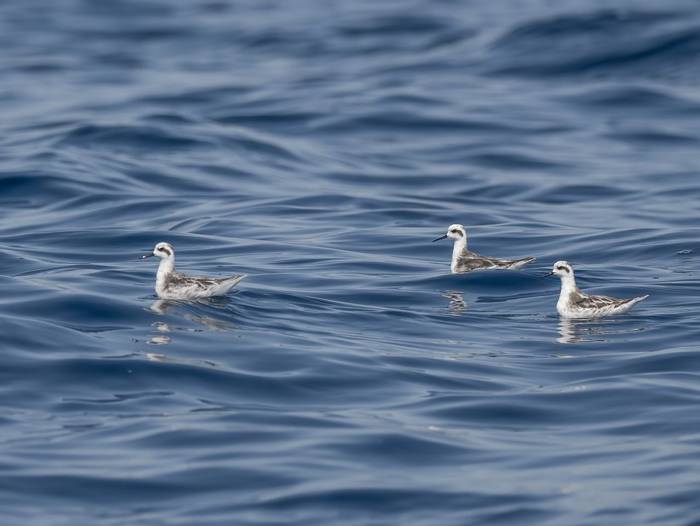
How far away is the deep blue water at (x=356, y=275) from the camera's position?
45.1ft

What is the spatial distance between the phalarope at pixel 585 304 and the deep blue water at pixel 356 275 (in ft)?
0.80

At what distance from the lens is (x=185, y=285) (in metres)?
20.1

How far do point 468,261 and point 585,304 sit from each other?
350 cm

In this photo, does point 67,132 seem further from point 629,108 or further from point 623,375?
point 623,375

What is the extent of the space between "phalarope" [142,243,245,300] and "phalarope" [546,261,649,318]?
4580 millimetres

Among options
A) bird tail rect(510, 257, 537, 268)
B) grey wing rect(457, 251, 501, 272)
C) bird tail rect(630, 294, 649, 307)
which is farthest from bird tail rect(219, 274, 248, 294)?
bird tail rect(630, 294, 649, 307)

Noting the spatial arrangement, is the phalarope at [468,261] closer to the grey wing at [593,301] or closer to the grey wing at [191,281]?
the grey wing at [593,301]

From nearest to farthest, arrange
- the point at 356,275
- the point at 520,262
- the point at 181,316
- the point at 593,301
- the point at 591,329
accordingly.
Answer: the point at 591,329
the point at 181,316
the point at 593,301
the point at 520,262
the point at 356,275

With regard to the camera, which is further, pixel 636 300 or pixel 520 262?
pixel 520 262

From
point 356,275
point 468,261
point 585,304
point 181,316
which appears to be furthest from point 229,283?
point 585,304

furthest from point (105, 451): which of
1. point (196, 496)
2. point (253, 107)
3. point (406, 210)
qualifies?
point (253, 107)

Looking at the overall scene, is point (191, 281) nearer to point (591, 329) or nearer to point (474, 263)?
point (474, 263)

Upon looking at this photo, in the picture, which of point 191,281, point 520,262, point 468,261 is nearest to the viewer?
point 191,281

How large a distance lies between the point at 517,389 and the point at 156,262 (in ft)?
29.4
